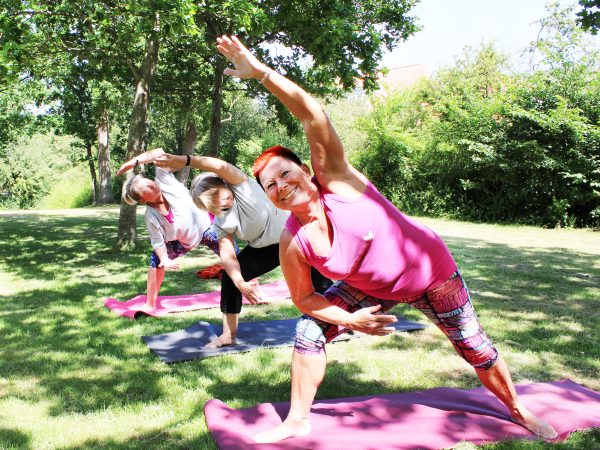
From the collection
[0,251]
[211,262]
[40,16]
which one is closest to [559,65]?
[211,262]

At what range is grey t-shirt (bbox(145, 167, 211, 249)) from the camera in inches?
218

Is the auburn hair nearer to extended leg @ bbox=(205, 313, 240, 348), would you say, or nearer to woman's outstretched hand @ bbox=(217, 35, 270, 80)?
woman's outstretched hand @ bbox=(217, 35, 270, 80)

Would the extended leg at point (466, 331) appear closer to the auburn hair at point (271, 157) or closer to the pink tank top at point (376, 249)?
the pink tank top at point (376, 249)

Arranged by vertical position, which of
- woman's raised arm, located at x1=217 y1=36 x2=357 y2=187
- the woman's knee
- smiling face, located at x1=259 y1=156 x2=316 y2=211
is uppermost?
woman's raised arm, located at x1=217 y1=36 x2=357 y2=187

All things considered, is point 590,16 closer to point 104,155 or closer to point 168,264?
point 168,264

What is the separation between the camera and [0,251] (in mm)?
11211

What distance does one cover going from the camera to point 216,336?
5.00m

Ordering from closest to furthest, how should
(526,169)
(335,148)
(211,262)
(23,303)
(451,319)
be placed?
(335,148) < (451,319) < (23,303) < (211,262) < (526,169)

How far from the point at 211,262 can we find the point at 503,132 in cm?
1192

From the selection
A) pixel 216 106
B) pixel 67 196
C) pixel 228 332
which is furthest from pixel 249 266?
pixel 67 196

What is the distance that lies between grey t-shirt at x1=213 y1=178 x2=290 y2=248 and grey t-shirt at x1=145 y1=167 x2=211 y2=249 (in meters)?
1.01

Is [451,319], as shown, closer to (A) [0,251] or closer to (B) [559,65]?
(A) [0,251]

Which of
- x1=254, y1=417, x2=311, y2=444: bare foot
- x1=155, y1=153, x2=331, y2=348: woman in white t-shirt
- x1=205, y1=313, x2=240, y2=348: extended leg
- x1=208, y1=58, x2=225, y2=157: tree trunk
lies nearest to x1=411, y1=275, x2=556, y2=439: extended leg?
x1=254, y1=417, x2=311, y2=444: bare foot

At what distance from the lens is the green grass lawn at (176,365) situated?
10.7 ft
